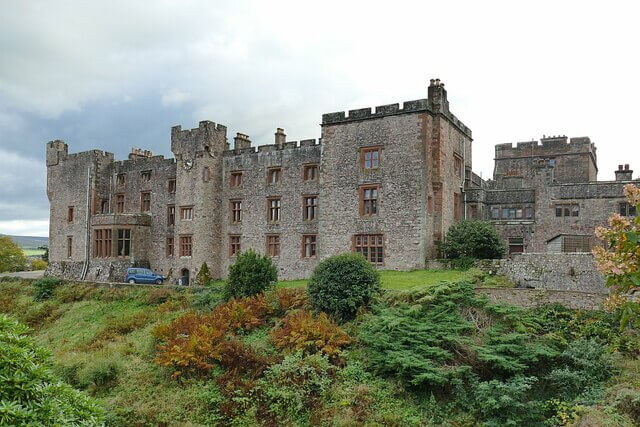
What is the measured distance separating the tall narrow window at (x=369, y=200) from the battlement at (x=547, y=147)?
70.7 feet

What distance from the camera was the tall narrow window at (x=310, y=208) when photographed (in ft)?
103

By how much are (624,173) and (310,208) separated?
63.6 ft

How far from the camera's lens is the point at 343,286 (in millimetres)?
19297

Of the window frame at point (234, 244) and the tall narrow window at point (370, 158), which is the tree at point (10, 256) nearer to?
the window frame at point (234, 244)

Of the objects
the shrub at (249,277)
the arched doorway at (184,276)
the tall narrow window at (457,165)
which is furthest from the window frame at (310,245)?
the tall narrow window at (457,165)

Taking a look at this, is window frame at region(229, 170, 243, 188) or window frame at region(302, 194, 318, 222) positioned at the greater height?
window frame at region(229, 170, 243, 188)

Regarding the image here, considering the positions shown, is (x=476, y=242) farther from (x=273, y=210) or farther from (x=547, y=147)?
(x=547, y=147)

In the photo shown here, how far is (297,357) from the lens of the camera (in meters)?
16.4

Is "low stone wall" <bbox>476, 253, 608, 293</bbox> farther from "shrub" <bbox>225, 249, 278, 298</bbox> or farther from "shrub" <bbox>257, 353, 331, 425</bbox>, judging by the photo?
"shrub" <bbox>225, 249, 278, 298</bbox>

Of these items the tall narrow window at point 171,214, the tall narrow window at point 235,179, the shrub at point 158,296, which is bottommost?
the shrub at point 158,296

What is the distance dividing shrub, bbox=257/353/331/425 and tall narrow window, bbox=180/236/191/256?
20145 mm

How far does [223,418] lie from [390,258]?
14.5m

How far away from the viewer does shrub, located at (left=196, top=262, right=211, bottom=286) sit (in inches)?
1305

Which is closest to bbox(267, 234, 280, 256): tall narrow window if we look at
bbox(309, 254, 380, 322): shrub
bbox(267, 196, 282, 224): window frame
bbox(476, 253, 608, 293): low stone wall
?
bbox(267, 196, 282, 224): window frame
